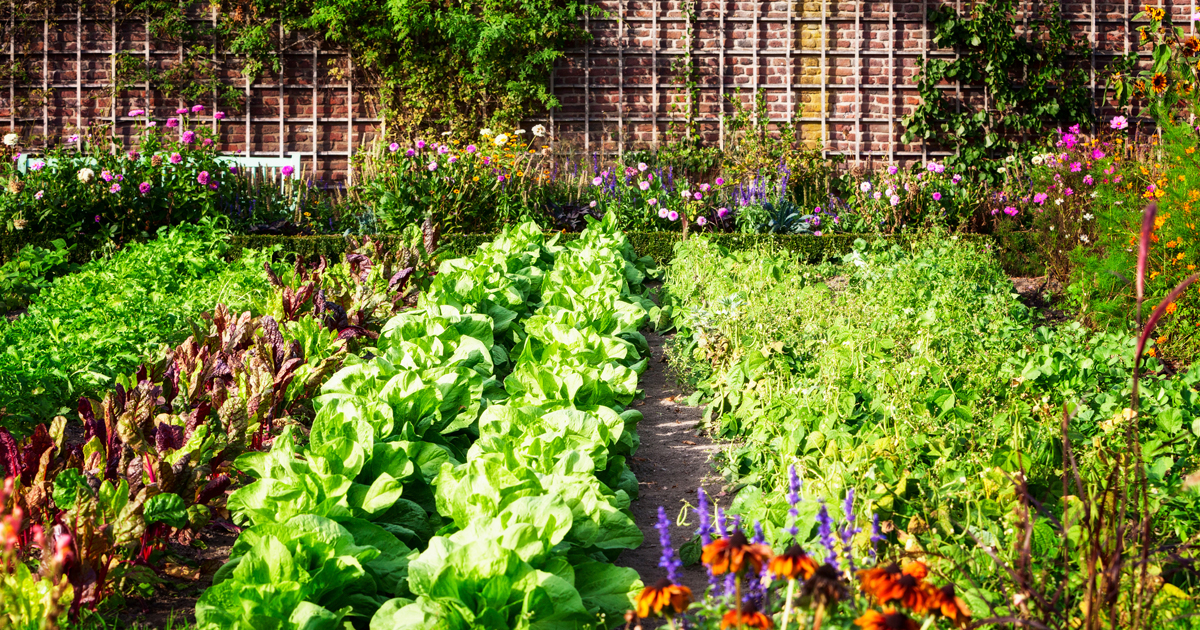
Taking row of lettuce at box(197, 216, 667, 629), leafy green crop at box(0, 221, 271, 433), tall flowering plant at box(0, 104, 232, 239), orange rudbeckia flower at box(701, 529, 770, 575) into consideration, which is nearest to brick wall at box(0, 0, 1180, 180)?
tall flowering plant at box(0, 104, 232, 239)

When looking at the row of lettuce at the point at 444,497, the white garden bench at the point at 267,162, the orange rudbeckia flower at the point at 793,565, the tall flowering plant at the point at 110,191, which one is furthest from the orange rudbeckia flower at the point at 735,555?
the white garden bench at the point at 267,162

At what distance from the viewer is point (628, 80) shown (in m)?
10.6

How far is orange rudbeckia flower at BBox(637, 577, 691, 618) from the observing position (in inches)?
48.4

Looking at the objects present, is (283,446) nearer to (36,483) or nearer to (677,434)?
(36,483)

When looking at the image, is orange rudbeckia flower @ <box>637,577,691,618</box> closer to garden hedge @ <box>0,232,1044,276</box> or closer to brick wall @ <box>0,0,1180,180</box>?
garden hedge @ <box>0,232,1044,276</box>

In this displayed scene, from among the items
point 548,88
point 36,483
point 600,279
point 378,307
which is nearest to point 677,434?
point 600,279

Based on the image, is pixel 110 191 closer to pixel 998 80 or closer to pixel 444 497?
pixel 444 497

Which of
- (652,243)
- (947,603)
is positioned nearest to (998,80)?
Result: (652,243)

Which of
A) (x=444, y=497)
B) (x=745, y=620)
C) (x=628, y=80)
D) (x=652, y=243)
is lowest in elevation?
(x=444, y=497)

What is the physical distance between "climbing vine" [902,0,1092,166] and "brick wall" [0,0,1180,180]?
244 millimetres

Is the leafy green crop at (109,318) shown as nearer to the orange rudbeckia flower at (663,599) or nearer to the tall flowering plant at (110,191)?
the tall flowering plant at (110,191)

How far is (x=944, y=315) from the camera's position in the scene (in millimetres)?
3914

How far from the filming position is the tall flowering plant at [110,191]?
7148mm

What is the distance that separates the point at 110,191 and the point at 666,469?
573 cm
